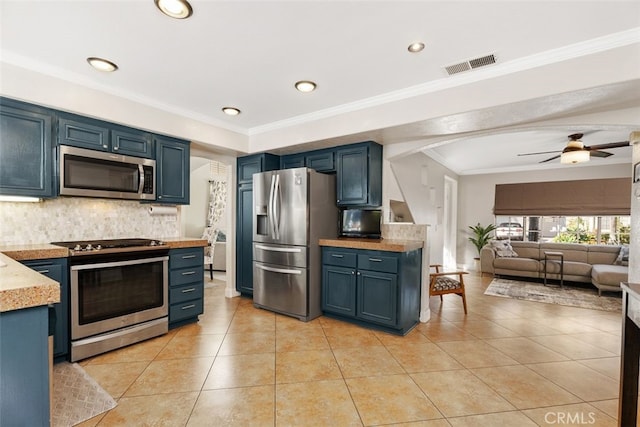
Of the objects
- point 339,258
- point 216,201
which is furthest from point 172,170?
point 216,201

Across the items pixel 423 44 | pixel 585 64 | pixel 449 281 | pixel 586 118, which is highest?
pixel 423 44

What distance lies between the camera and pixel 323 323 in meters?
3.40

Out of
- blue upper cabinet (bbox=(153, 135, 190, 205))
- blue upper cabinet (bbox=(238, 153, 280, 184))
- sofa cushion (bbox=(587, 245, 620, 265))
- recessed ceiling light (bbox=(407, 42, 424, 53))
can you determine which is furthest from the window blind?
blue upper cabinet (bbox=(153, 135, 190, 205))

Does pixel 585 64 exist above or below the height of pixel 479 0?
below

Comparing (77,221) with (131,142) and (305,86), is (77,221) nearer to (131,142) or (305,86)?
(131,142)

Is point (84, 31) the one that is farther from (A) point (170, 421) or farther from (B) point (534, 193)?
(B) point (534, 193)

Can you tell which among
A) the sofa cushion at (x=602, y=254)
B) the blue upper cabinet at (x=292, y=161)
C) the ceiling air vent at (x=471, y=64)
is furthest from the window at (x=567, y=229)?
the ceiling air vent at (x=471, y=64)

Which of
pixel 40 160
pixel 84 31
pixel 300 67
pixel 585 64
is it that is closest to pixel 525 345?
pixel 585 64

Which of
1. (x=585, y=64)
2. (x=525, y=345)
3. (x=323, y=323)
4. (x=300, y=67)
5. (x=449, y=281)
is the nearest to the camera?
(x=585, y=64)

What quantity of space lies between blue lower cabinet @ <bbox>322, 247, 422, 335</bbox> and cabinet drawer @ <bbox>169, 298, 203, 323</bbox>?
145 cm

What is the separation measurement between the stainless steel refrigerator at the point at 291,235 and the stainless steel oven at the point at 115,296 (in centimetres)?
116

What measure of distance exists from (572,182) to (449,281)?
15.5ft

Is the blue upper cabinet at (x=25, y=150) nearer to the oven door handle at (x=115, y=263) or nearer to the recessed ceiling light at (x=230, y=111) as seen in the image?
the oven door handle at (x=115, y=263)

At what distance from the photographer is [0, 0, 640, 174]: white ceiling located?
5.85 feet
